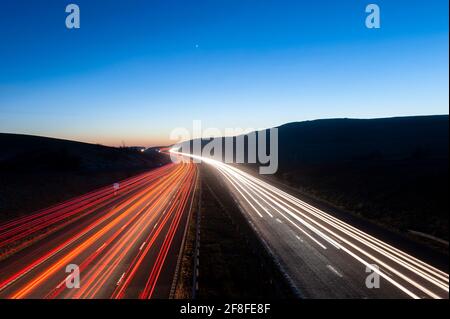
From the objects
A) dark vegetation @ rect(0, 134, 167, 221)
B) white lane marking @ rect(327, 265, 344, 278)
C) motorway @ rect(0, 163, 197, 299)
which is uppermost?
dark vegetation @ rect(0, 134, 167, 221)

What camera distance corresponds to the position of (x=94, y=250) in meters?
23.4

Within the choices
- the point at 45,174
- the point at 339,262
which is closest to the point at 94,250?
the point at 339,262

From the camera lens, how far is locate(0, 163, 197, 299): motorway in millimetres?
16873

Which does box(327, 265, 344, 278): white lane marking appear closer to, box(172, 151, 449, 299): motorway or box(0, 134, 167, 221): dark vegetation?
box(172, 151, 449, 299): motorway

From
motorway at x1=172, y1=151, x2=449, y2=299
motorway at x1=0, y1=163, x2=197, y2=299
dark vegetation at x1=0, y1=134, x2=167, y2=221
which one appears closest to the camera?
motorway at x1=0, y1=163, x2=197, y2=299

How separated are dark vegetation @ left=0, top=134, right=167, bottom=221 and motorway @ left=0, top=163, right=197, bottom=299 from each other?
4749 millimetres

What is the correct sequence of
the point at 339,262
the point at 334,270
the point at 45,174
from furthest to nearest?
1. the point at 45,174
2. the point at 339,262
3. the point at 334,270

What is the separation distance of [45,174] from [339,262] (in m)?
58.5

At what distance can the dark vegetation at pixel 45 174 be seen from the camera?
141ft

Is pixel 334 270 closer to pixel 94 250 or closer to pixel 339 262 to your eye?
pixel 339 262

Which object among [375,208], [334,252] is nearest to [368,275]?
[334,252]

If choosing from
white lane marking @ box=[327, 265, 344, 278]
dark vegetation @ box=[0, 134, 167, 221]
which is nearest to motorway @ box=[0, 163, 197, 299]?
dark vegetation @ box=[0, 134, 167, 221]

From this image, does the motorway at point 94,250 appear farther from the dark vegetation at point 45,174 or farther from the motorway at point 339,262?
the motorway at point 339,262

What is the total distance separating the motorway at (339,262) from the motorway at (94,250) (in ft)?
24.5
